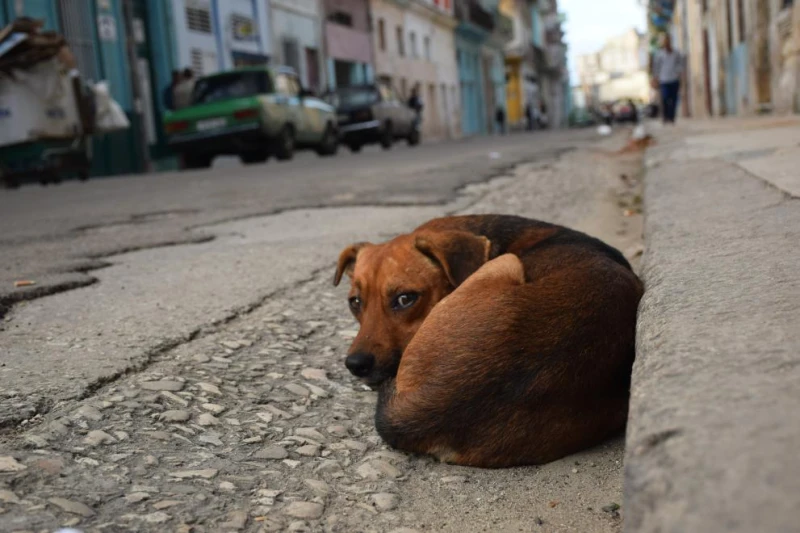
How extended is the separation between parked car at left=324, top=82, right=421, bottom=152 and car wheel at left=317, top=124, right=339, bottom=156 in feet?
8.91

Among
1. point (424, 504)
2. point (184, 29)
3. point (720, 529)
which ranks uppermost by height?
point (184, 29)

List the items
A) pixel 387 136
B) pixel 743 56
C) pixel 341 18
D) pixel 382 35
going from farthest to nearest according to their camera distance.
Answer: pixel 382 35
pixel 341 18
pixel 387 136
pixel 743 56

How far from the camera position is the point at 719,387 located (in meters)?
1.31

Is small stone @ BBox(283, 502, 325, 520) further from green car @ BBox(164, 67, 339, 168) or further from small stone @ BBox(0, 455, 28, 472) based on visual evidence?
green car @ BBox(164, 67, 339, 168)

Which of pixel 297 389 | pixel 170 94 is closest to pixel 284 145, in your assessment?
pixel 170 94

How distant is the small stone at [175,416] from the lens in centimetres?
224

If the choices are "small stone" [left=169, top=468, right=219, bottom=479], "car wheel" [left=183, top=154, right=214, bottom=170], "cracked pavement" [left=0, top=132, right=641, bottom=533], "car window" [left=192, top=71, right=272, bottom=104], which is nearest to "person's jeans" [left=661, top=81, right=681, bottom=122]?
"car window" [left=192, top=71, right=272, bottom=104]

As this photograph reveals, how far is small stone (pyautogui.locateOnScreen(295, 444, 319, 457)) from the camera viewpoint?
2148mm

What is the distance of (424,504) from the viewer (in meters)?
1.91

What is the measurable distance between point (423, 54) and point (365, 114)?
63.6ft

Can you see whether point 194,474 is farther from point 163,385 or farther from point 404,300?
point 404,300

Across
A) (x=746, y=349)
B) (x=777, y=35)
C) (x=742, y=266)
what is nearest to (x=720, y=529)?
(x=746, y=349)

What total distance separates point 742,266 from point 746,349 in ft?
2.50

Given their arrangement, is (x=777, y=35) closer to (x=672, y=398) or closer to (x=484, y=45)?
(x=672, y=398)
